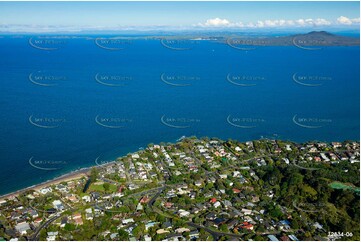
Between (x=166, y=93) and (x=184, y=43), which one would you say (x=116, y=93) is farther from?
(x=184, y=43)

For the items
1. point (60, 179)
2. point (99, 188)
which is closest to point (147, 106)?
point (60, 179)

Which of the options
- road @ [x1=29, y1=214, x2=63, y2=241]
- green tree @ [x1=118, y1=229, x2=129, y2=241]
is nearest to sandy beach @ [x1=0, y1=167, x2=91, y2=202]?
road @ [x1=29, y1=214, x2=63, y2=241]

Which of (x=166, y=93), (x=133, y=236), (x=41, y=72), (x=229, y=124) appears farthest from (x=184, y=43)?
(x=133, y=236)

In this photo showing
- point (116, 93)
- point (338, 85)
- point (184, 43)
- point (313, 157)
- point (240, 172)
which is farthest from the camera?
point (184, 43)

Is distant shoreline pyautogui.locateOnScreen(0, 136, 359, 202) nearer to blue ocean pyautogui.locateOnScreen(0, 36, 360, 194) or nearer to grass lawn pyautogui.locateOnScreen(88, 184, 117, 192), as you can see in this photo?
blue ocean pyautogui.locateOnScreen(0, 36, 360, 194)

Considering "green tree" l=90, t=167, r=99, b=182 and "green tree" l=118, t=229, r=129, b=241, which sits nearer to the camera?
"green tree" l=118, t=229, r=129, b=241

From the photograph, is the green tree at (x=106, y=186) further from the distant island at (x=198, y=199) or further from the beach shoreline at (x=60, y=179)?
the beach shoreline at (x=60, y=179)
